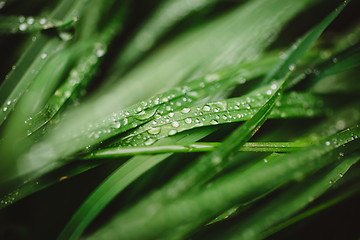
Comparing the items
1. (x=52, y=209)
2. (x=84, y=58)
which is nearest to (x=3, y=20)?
(x=84, y=58)

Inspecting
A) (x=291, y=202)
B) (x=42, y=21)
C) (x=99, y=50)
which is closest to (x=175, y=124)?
(x=291, y=202)

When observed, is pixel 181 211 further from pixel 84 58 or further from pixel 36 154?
pixel 84 58

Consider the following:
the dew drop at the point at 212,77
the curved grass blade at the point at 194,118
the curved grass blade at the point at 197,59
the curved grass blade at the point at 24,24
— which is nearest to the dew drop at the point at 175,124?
the curved grass blade at the point at 194,118

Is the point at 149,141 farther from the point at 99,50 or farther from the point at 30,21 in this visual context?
the point at 30,21

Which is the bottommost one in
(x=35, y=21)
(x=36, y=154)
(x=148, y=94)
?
(x=36, y=154)

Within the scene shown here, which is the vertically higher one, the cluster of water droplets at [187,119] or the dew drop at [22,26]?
the dew drop at [22,26]

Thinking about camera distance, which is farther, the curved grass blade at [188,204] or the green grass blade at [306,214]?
the green grass blade at [306,214]

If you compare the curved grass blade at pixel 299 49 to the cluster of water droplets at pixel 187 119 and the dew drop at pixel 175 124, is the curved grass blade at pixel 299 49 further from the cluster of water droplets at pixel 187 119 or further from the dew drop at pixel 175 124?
the dew drop at pixel 175 124

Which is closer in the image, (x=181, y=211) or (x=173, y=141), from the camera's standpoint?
(x=181, y=211)
